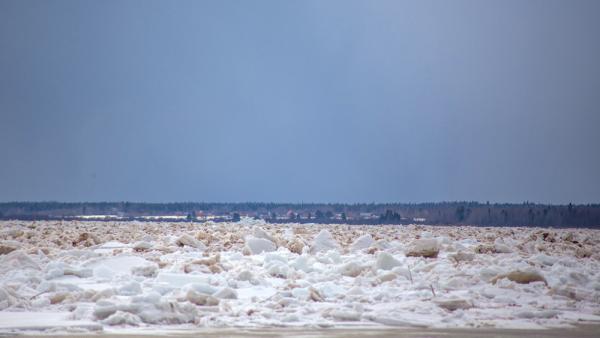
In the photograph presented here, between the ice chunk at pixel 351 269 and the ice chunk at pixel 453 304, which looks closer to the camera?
the ice chunk at pixel 453 304

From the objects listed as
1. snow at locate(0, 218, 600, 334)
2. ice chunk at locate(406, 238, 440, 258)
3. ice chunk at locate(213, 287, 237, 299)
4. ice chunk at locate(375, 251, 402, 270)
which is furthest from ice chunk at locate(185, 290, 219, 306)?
ice chunk at locate(406, 238, 440, 258)

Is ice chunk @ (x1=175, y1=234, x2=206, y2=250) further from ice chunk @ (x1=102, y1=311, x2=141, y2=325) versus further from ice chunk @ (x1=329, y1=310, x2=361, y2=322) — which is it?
ice chunk @ (x1=102, y1=311, x2=141, y2=325)

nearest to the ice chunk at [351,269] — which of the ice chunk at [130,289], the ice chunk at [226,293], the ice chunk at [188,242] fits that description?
the ice chunk at [226,293]

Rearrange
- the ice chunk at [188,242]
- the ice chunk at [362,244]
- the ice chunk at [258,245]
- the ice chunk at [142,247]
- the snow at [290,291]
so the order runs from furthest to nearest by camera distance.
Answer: the ice chunk at [362,244] → the ice chunk at [188,242] → the ice chunk at [142,247] → the ice chunk at [258,245] → the snow at [290,291]

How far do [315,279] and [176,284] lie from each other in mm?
2010

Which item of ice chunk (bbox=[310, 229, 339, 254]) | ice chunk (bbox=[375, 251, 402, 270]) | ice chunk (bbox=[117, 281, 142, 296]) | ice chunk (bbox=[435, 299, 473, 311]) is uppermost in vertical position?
ice chunk (bbox=[310, 229, 339, 254])

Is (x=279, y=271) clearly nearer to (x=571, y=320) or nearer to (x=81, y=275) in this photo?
(x=81, y=275)

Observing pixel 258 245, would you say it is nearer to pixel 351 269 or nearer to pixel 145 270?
pixel 351 269

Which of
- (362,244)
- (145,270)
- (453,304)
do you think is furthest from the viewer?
(362,244)

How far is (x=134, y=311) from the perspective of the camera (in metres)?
8.46

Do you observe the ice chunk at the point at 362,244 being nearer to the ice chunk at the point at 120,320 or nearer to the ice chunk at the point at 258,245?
the ice chunk at the point at 258,245

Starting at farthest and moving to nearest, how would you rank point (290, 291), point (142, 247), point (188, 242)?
point (188, 242) < point (142, 247) < point (290, 291)

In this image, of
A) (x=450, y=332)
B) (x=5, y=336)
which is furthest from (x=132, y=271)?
(x=450, y=332)

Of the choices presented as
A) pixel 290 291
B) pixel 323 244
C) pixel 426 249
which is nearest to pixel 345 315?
pixel 290 291
